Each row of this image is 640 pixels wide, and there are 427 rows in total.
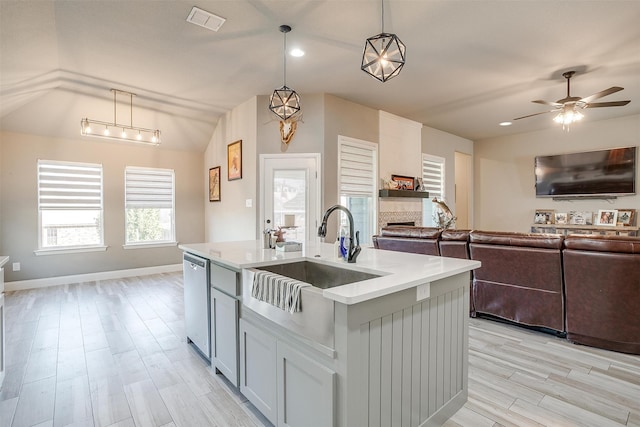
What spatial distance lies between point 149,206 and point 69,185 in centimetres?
121

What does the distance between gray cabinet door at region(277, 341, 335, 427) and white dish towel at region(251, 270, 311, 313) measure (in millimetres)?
225

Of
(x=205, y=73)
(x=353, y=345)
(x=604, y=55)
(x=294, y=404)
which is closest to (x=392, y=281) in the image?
(x=353, y=345)

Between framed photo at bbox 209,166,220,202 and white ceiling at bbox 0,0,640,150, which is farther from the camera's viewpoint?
framed photo at bbox 209,166,220,202

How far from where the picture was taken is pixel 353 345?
130 cm

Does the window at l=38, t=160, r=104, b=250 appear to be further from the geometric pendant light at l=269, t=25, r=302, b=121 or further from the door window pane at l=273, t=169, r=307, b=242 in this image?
the geometric pendant light at l=269, t=25, r=302, b=121

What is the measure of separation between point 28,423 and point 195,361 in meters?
1.01

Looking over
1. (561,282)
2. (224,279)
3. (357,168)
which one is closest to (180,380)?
(224,279)

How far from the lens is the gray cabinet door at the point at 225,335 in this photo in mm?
2045

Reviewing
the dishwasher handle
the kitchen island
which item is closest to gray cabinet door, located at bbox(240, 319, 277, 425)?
the kitchen island

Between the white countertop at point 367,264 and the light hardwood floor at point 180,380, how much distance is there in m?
0.89

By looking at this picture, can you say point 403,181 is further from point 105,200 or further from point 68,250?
point 68,250

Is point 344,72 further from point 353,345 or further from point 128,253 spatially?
point 128,253

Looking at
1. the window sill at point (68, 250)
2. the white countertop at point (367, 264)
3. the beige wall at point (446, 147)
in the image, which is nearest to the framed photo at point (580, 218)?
the beige wall at point (446, 147)

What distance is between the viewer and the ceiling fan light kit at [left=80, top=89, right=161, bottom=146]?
4297 mm
